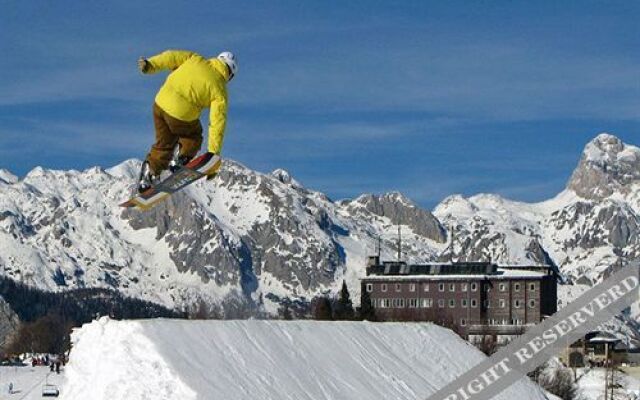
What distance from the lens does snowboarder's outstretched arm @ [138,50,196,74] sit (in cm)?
1950

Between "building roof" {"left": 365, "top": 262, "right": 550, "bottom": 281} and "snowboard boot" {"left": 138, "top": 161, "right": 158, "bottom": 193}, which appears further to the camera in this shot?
"building roof" {"left": 365, "top": 262, "right": 550, "bottom": 281}

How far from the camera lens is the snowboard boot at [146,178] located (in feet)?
67.3

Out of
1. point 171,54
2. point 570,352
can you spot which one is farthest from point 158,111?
point 570,352

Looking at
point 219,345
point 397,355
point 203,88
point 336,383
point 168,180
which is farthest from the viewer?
point 397,355

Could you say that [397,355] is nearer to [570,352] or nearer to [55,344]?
[570,352]

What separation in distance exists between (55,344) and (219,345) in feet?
557

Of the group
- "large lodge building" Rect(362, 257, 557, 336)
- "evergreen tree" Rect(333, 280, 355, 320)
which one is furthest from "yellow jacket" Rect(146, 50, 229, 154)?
"large lodge building" Rect(362, 257, 557, 336)

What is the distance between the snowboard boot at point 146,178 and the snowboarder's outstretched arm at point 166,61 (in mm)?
1782

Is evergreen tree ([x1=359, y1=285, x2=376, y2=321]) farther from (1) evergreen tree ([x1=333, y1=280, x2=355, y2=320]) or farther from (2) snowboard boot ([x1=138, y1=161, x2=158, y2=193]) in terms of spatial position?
(2) snowboard boot ([x1=138, y1=161, x2=158, y2=193])

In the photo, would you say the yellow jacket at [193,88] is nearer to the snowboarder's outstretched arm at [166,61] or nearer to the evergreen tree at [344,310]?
the snowboarder's outstretched arm at [166,61]

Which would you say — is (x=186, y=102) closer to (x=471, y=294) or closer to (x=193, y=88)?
(x=193, y=88)

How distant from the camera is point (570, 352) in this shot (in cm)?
12606

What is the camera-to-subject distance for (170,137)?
19.9 m

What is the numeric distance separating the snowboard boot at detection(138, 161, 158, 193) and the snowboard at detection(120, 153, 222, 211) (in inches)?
2.6
